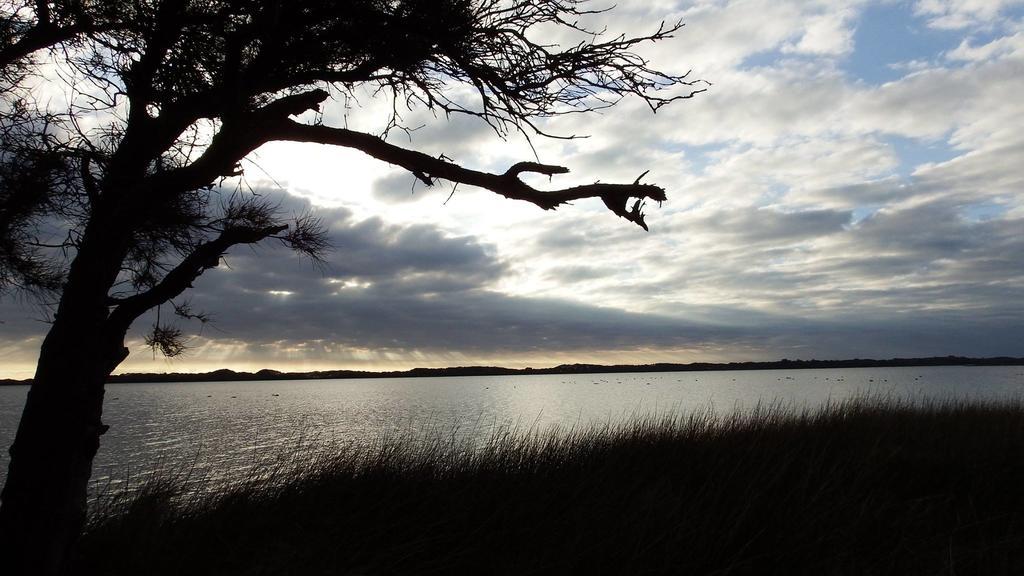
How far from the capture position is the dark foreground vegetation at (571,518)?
5.10 meters

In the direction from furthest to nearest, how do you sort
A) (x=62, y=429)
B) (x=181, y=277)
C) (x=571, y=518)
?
(x=571, y=518)
(x=181, y=277)
(x=62, y=429)

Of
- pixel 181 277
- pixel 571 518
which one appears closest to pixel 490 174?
pixel 181 277

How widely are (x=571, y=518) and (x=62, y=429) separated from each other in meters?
4.22

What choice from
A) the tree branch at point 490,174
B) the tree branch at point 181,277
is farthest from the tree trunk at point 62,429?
the tree branch at point 490,174

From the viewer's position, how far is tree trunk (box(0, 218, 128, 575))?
402cm

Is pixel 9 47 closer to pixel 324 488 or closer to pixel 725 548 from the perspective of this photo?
pixel 324 488

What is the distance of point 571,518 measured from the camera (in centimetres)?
590

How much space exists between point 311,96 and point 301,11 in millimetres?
741

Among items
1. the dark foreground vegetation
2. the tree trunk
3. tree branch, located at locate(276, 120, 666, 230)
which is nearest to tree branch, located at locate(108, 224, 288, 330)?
the tree trunk

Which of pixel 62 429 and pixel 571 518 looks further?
pixel 571 518

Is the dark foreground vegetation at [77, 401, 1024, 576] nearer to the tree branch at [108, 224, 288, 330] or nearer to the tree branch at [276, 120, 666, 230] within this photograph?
the tree branch at [108, 224, 288, 330]

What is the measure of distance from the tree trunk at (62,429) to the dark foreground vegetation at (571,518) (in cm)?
95

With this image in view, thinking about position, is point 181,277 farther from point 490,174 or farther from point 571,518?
point 571,518

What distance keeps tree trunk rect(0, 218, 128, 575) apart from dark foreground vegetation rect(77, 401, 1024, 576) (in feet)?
3.12
